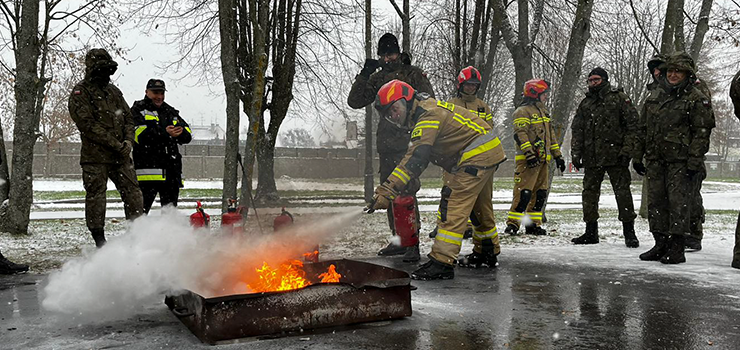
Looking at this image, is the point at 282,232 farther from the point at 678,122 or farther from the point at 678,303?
the point at 678,122

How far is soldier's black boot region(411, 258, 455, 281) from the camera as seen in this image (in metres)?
6.09

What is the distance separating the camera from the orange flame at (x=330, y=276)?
5004 mm

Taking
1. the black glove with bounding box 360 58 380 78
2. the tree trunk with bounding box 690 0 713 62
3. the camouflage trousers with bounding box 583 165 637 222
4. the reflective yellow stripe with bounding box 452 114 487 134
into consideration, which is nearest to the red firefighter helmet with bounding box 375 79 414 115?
the reflective yellow stripe with bounding box 452 114 487 134

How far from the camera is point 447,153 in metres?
6.20

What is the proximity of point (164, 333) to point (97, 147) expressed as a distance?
11.5 ft

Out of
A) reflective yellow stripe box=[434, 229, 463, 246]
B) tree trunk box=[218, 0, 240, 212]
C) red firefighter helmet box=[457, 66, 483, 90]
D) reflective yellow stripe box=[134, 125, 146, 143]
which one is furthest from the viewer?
tree trunk box=[218, 0, 240, 212]

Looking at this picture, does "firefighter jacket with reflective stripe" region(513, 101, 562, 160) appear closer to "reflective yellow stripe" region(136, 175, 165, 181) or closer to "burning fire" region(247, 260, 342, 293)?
"reflective yellow stripe" region(136, 175, 165, 181)

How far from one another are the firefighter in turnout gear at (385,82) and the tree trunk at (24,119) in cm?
526

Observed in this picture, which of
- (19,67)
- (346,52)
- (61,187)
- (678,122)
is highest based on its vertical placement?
(346,52)

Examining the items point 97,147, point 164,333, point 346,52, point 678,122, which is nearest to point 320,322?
point 164,333

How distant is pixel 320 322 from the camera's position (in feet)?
14.0

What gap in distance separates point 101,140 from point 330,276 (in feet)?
11.4

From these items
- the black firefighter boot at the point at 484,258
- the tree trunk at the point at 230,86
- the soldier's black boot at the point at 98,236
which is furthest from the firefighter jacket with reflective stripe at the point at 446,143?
the tree trunk at the point at 230,86

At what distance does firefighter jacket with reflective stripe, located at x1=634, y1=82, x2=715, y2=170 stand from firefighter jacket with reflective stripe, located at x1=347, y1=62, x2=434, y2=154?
2754 millimetres
